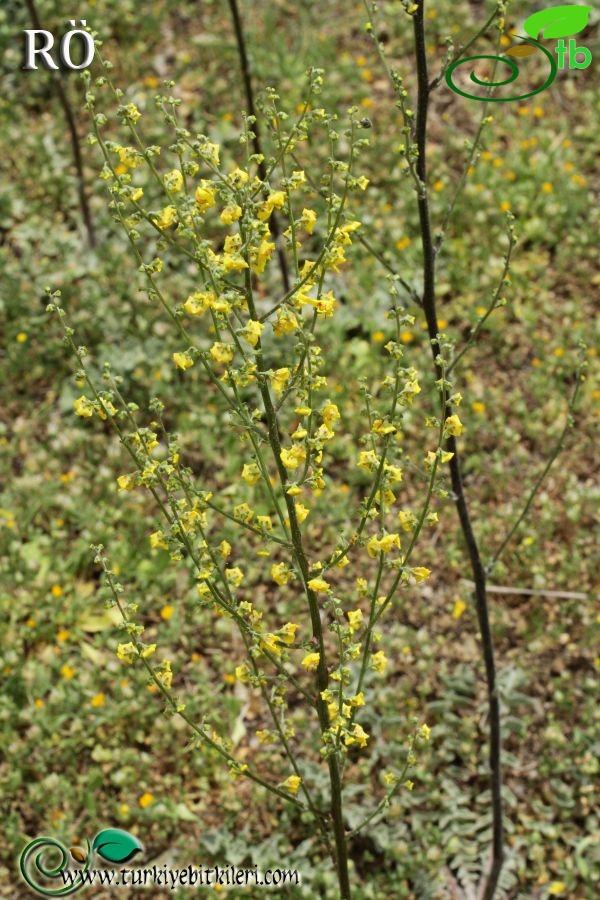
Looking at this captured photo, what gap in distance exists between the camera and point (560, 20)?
5.64 metres

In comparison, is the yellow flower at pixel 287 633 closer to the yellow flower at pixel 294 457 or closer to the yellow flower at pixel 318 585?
the yellow flower at pixel 318 585

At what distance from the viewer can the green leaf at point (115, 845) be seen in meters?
3.32

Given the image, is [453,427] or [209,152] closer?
[209,152]

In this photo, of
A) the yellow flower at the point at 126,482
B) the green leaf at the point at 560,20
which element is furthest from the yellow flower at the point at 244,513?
the green leaf at the point at 560,20

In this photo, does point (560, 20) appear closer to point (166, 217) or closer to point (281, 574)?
point (166, 217)

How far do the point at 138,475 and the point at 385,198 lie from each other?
353 cm

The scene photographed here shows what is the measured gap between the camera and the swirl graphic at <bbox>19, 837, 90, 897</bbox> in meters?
3.25

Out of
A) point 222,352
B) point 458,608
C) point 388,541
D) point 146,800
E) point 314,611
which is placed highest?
point 222,352

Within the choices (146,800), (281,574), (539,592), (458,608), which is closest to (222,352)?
(281,574)

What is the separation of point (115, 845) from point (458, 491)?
175 centimetres

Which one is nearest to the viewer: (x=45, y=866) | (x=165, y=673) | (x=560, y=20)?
(x=165, y=673)

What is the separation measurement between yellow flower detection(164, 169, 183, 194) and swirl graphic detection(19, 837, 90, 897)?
2347 mm

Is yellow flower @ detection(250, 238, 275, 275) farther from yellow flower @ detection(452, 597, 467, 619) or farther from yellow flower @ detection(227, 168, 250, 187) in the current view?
yellow flower @ detection(452, 597, 467, 619)

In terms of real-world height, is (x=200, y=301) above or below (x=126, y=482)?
above
